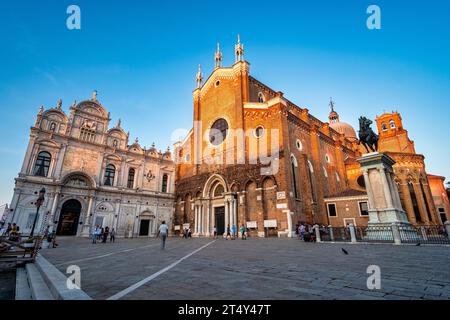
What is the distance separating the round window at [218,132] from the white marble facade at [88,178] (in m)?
9.52

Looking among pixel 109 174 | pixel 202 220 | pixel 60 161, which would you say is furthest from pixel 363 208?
pixel 60 161

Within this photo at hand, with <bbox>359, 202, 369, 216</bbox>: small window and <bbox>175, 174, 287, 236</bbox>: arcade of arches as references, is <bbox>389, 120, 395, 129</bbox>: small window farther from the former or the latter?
<bbox>175, 174, 287, 236</bbox>: arcade of arches

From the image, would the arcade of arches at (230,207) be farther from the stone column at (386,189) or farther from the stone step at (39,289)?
the stone step at (39,289)

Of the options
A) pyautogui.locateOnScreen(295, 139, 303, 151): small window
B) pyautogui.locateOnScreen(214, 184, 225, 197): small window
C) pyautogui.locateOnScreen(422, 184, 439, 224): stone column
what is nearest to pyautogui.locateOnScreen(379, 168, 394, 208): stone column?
pyautogui.locateOnScreen(295, 139, 303, 151): small window

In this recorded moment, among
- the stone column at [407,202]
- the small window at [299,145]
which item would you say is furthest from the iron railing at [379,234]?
the stone column at [407,202]

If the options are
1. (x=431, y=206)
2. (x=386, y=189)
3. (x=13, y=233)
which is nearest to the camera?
(x=13, y=233)

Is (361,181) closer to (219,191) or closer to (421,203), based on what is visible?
(421,203)

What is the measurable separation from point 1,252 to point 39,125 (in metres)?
21.5

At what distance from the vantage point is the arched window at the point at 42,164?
864 inches

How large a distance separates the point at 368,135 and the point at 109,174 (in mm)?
26702

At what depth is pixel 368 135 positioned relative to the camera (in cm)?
1473

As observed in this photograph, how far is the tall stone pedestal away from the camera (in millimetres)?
11992

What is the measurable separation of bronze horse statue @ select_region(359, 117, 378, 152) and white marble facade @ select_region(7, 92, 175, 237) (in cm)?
2408
